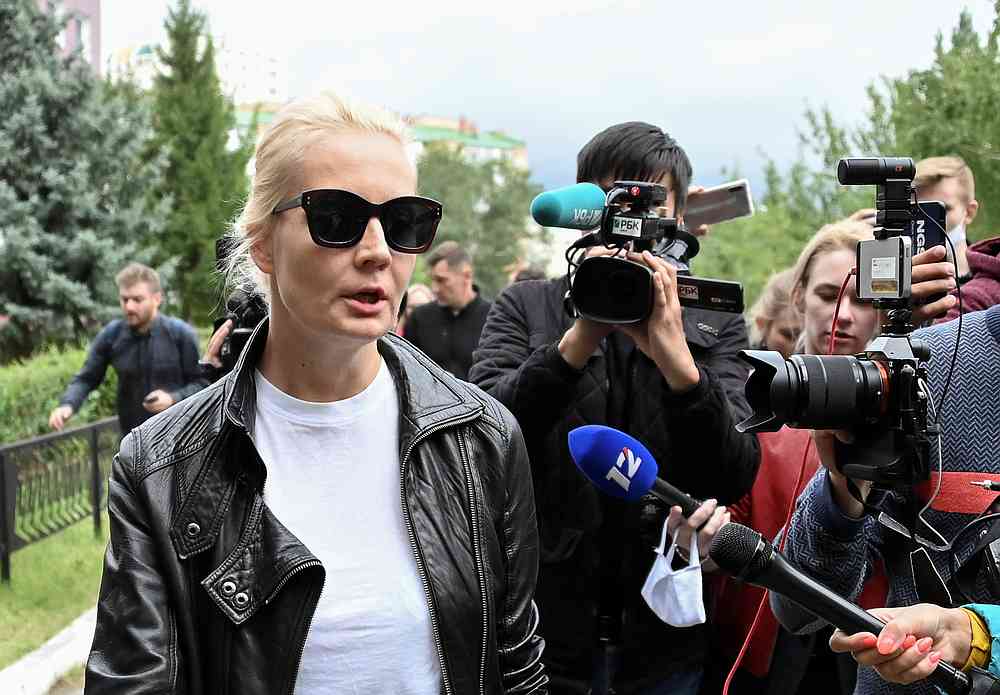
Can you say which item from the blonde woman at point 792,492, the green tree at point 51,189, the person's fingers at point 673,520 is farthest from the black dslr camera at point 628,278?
the green tree at point 51,189

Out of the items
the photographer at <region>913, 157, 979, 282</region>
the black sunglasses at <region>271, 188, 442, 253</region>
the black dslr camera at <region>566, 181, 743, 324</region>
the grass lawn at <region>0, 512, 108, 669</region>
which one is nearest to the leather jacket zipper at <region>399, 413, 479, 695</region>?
the black sunglasses at <region>271, 188, 442, 253</region>

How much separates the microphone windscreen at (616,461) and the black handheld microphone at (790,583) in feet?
2.17

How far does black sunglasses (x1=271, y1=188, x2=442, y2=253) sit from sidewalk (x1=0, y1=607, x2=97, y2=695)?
495cm

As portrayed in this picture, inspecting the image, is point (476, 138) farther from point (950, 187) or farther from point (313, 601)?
point (313, 601)

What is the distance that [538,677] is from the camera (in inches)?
96.1

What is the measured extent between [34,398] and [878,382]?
40.0ft

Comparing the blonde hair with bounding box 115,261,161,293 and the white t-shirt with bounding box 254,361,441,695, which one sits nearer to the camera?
the white t-shirt with bounding box 254,361,441,695

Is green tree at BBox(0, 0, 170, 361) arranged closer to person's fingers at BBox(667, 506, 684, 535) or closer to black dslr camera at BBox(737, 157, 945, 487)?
person's fingers at BBox(667, 506, 684, 535)

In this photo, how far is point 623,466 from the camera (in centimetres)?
276

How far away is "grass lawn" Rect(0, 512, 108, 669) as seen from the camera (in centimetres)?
748

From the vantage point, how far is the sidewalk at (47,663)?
→ 6.61m

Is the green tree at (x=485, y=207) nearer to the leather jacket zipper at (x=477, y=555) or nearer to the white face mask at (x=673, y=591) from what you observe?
the white face mask at (x=673, y=591)

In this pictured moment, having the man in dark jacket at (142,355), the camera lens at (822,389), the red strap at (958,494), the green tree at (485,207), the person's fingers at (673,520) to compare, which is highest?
the camera lens at (822,389)

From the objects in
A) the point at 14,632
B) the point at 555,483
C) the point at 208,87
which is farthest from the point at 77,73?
the point at 555,483
